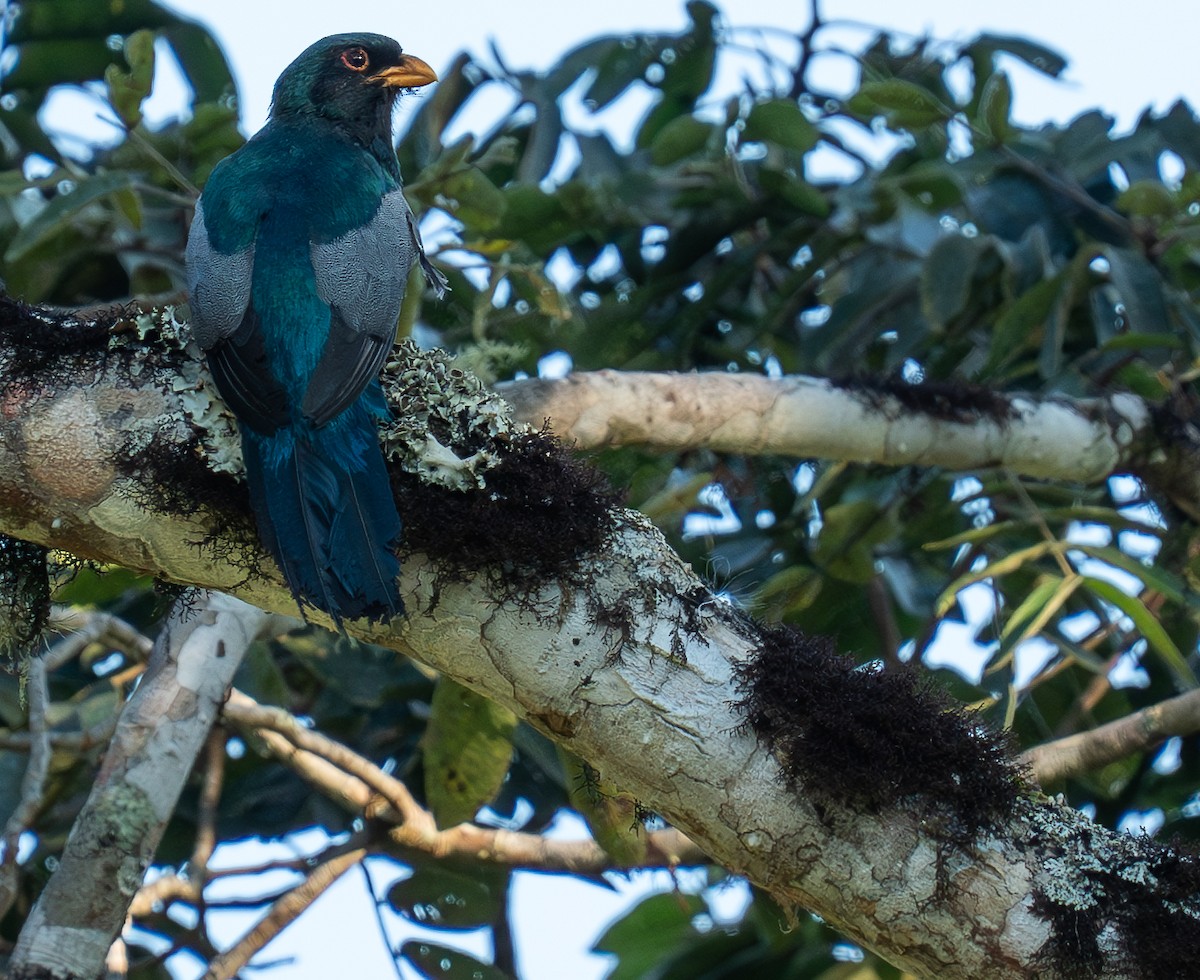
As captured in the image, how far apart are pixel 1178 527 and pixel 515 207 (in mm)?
1912

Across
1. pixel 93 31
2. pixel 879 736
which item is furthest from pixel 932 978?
pixel 93 31

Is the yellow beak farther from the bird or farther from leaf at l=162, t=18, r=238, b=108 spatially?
leaf at l=162, t=18, r=238, b=108

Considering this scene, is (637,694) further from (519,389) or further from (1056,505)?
(1056,505)

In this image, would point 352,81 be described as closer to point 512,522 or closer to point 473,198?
point 473,198

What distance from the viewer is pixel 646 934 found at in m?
4.02

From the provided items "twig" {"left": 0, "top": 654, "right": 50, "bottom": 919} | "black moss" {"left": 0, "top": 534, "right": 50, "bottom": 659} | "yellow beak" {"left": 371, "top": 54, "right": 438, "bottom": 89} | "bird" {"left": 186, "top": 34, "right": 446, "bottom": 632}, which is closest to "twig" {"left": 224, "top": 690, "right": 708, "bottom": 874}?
"twig" {"left": 0, "top": 654, "right": 50, "bottom": 919}

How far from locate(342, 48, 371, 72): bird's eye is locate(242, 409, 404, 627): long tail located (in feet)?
4.72

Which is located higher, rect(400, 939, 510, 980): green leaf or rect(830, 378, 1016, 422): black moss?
rect(830, 378, 1016, 422): black moss

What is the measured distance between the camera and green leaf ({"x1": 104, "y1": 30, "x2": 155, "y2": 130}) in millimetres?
3072

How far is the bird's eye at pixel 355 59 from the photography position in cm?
329

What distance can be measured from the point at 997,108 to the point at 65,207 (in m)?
2.32

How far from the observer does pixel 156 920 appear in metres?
3.45

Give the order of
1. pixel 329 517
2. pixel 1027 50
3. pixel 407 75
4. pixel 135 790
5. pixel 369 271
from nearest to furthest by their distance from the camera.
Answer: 1. pixel 329 517
2. pixel 369 271
3. pixel 135 790
4. pixel 407 75
5. pixel 1027 50

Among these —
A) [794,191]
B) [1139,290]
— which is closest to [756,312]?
[794,191]
